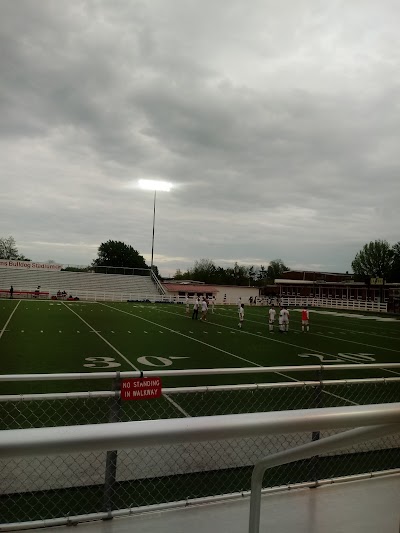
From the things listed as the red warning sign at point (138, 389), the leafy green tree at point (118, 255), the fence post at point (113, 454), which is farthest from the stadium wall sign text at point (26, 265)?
the red warning sign at point (138, 389)

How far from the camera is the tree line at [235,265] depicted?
84.6 meters

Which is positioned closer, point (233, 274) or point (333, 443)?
point (333, 443)

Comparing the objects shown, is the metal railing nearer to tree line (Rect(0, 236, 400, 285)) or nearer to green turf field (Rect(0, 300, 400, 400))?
green turf field (Rect(0, 300, 400, 400))

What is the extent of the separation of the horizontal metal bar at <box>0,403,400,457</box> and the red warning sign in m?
2.19

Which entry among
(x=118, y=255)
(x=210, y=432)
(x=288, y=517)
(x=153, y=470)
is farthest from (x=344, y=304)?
(x=118, y=255)

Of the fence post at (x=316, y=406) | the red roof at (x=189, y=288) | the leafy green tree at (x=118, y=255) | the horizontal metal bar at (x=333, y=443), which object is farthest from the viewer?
the leafy green tree at (x=118, y=255)

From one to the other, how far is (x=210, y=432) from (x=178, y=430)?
0.10 metres

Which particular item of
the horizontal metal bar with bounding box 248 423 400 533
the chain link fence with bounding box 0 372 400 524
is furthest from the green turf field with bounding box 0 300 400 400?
the horizontal metal bar with bounding box 248 423 400 533

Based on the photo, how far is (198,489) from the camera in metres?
4.81

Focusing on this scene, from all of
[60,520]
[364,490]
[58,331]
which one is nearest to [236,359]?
[58,331]

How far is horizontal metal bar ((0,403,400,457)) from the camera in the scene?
1.28 metres

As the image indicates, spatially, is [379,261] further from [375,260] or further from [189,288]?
[189,288]

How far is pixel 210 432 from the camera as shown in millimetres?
1458

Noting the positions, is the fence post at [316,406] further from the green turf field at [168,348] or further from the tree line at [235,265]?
the tree line at [235,265]
